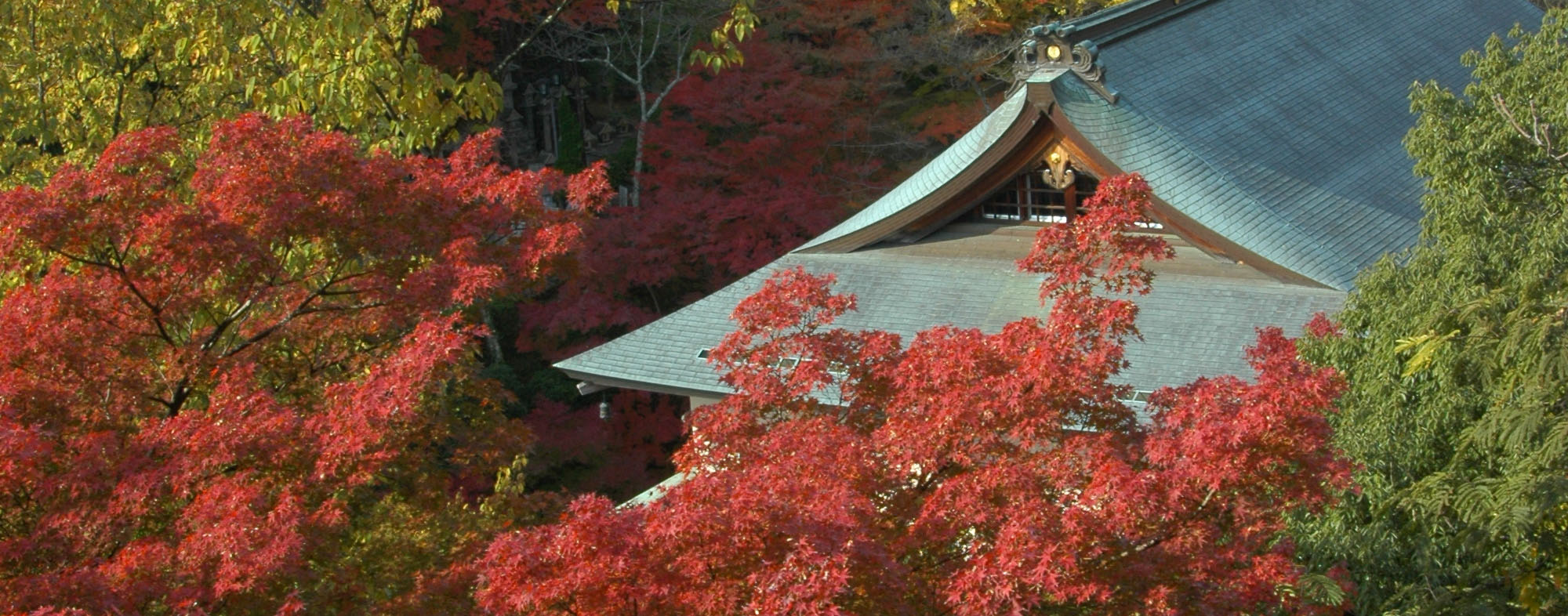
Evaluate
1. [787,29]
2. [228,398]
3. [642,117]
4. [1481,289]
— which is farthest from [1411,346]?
[787,29]

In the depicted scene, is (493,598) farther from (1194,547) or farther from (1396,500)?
(1396,500)

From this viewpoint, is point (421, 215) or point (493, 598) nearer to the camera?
point (493, 598)

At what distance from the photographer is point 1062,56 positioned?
12.3 meters

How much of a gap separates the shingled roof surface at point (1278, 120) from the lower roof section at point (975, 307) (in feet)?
1.50

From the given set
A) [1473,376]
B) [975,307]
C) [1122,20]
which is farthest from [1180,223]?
[1473,376]

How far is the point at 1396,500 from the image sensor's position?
7.32 metres

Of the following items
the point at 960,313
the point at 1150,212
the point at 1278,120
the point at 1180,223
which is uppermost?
the point at 1278,120

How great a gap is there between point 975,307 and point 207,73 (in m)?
5.95

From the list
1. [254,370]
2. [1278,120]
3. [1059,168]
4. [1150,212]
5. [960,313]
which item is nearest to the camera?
[254,370]

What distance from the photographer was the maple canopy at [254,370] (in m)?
5.58

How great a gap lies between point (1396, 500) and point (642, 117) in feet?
44.3

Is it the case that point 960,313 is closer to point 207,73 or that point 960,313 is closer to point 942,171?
point 942,171

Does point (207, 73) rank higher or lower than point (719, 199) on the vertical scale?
higher

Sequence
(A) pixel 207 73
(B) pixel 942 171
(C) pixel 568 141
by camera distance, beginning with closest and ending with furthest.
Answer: (A) pixel 207 73 → (B) pixel 942 171 → (C) pixel 568 141
